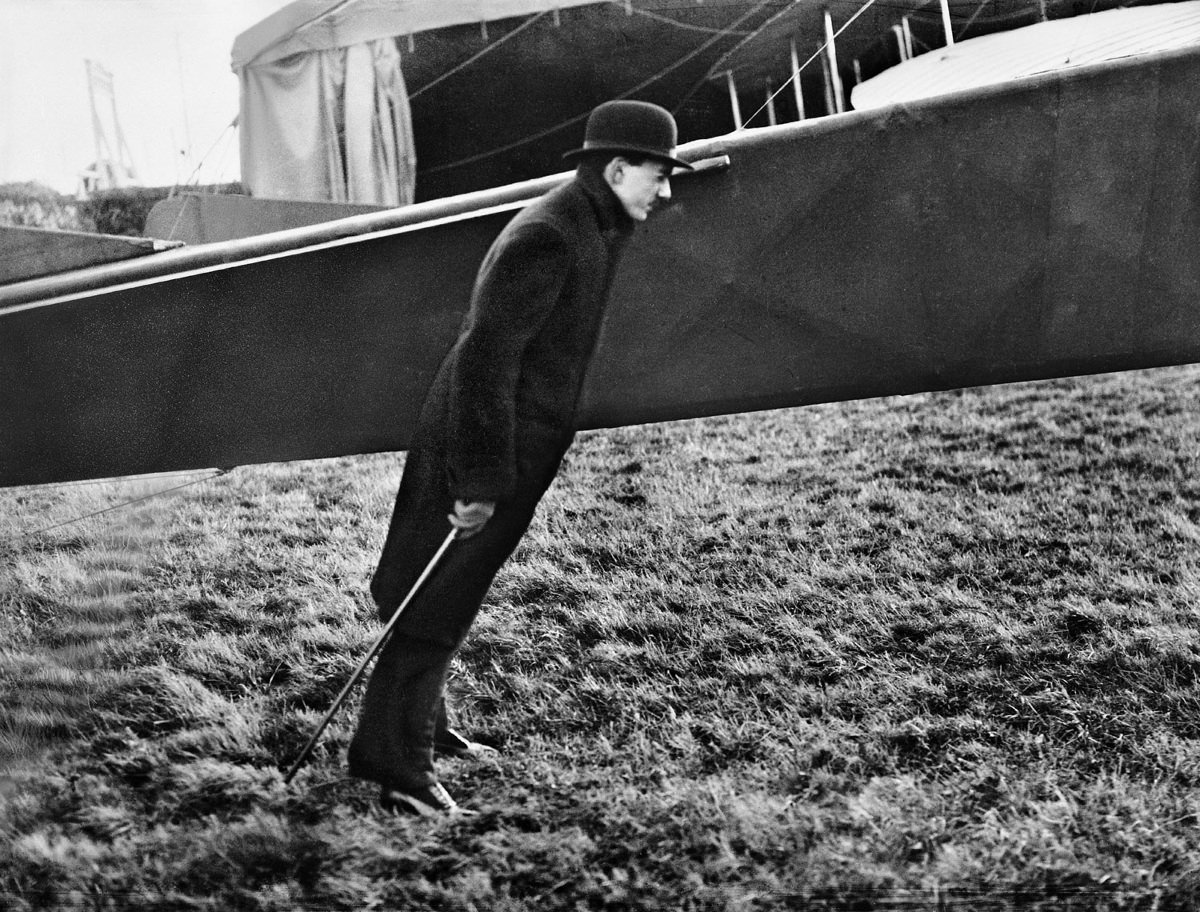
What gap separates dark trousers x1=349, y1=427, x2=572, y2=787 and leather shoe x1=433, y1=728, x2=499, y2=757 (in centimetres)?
15

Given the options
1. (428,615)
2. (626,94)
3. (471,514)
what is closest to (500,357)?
(471,514)

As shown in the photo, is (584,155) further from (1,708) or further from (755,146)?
(1,708)

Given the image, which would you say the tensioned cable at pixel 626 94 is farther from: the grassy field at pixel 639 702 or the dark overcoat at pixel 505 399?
the grassy field at pixel 639 702

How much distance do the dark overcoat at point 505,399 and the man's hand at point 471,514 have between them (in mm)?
23

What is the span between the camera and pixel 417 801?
273 cm

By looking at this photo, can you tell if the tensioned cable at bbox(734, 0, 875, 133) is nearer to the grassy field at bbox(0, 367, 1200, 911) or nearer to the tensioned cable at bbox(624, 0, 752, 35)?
the tensioned cable at bbox(624, 0, 752, 35)

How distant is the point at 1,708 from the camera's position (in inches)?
115

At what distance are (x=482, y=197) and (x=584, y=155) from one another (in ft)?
1.07

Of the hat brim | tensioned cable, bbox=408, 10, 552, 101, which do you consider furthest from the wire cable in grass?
the hat brim

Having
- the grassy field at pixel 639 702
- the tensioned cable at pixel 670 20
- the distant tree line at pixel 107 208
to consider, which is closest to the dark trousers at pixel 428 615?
the grassy field at pixel 639 702

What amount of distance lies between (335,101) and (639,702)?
2031 millimetres

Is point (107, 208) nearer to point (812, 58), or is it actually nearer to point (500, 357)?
point (500, 357)

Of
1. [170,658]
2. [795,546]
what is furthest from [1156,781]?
[170,658]

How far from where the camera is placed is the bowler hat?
271 cm
